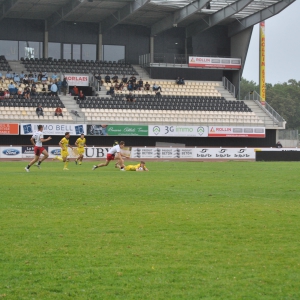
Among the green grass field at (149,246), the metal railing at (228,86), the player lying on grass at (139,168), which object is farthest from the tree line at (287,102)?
the green grass field at (149,246)

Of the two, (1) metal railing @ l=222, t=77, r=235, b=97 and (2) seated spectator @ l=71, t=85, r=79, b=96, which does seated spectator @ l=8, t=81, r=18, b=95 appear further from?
(1) metal railing @ l=222, t=77, r=235, b=97

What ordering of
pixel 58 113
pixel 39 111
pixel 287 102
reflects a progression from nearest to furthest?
pixel 39 111 → pixel 58 113 → pixel 287 102

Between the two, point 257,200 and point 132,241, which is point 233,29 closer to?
point 257,200

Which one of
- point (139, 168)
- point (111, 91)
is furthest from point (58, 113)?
point (139, 168)

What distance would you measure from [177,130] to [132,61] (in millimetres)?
14011

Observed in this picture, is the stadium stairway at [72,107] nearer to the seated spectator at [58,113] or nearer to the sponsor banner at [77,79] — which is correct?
the seated spectator at [58,113]

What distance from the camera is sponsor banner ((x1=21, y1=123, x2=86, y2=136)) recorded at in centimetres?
4912

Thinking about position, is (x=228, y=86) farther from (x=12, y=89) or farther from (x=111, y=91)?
(x=12, y=89)

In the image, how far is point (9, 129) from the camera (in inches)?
1918

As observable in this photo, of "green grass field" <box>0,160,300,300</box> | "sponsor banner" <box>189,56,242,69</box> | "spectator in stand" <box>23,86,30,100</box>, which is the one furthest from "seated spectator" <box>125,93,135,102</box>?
"green grass field" <box>0,160,300,300</box>

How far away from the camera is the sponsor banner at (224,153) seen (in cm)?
4862

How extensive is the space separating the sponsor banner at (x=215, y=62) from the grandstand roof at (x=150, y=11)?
2.98 m

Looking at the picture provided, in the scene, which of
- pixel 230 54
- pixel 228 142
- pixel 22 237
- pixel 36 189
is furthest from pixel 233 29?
pixel 22 237

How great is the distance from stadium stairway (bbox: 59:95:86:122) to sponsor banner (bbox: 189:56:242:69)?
1356cm
